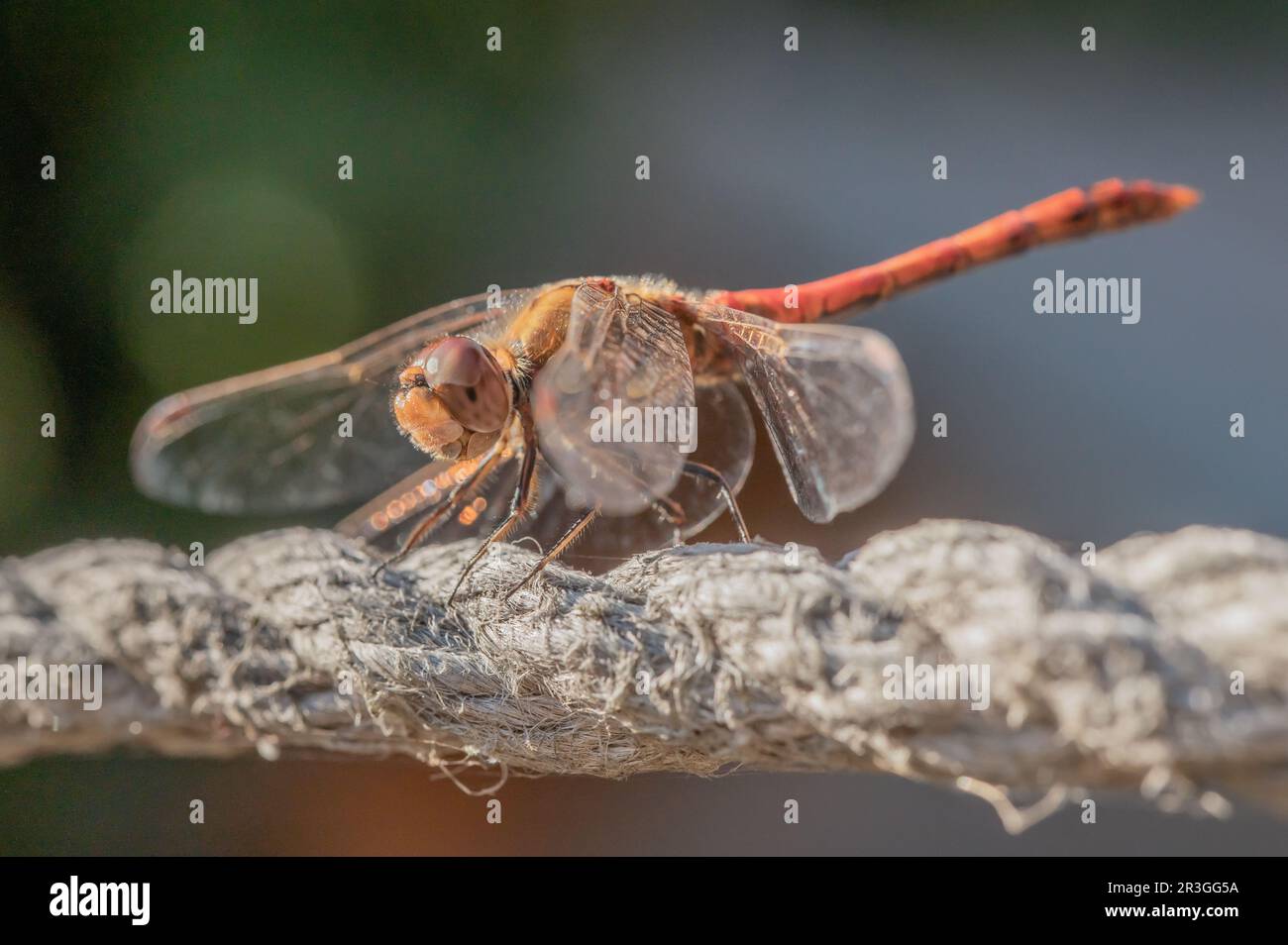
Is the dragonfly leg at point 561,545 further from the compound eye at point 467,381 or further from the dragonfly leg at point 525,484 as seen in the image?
the compound eye at point 467,381

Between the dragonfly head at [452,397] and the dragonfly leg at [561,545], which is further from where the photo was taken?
the dragonfly head at [452,397]

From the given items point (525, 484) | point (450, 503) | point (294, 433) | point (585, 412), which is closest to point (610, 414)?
point (585, 412)

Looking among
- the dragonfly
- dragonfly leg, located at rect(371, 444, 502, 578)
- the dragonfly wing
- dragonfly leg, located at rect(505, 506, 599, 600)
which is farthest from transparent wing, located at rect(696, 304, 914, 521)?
dragonfly leg, located at rect(371, 444, 502, 578)

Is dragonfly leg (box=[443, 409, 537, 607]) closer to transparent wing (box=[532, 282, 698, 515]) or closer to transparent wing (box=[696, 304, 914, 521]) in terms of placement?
transparent wing (box=[532, 282, 698, 515])

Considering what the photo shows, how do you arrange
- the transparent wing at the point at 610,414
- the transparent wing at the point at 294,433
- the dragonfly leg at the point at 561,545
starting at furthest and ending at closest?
the transparent wing at the point at 294,433 → the transparent wing at the point at 610,414 → the dragonfly leg at the point at 561,545

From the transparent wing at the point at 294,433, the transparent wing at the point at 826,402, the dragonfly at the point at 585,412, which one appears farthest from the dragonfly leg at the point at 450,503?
the transparent wing at the point at 826,402

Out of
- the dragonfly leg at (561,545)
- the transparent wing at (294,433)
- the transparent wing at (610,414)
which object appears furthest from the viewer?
the transparent wing at (294,433)

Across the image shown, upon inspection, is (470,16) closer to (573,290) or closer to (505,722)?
(573,290)
